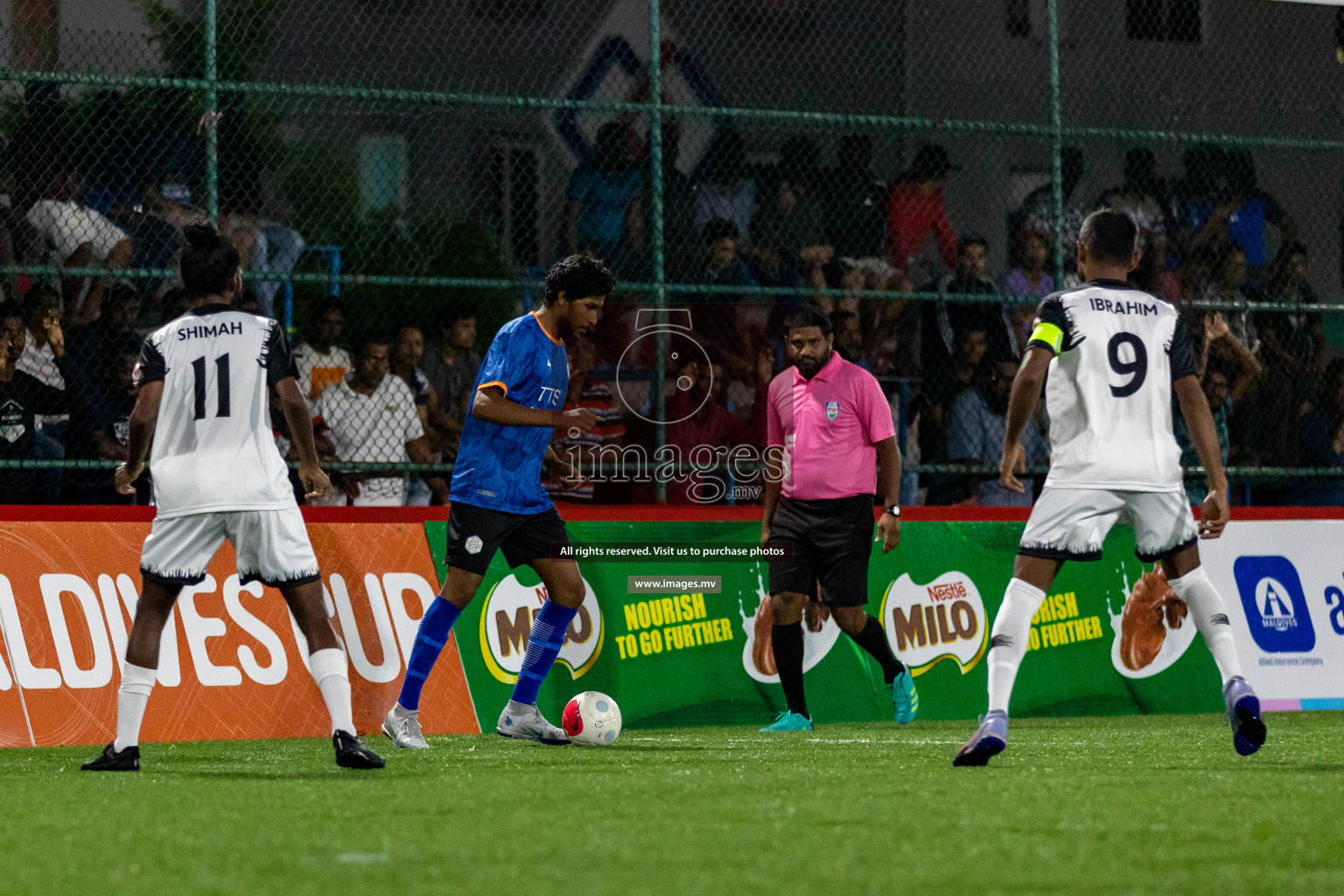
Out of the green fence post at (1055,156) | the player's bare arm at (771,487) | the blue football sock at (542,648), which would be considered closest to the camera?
the blue football sock at (542,648)

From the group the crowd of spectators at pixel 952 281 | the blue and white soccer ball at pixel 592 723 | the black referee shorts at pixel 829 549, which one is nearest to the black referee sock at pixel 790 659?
the black referee shorts at pixel 829 549

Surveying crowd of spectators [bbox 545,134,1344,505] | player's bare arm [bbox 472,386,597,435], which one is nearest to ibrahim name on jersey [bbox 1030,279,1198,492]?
player's bare arm [bbox 472,386,597,435]

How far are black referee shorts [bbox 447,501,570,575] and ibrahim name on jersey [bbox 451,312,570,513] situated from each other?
0.14 ft

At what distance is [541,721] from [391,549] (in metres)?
1.69

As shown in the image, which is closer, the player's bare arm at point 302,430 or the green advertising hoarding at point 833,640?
the player's bare arm at point 302,430

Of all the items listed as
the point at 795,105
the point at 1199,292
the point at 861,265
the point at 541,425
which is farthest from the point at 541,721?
the point at 795,105

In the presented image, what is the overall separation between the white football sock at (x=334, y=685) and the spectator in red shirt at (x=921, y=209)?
675 centimetres

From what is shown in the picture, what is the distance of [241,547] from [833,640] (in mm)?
4494

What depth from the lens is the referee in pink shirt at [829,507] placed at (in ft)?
31.2

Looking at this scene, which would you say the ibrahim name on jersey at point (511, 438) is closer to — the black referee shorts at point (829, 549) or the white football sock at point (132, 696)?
the black referee shorts at point (829, 549)

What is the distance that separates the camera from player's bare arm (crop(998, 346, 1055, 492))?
6.77 metres

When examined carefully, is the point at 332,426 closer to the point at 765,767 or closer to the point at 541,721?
the point at 541,721

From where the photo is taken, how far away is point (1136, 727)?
986 cm

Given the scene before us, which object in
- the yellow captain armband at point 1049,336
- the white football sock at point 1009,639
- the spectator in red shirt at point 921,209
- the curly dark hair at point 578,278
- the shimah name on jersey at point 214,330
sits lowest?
the white football sock at point 1009,639
